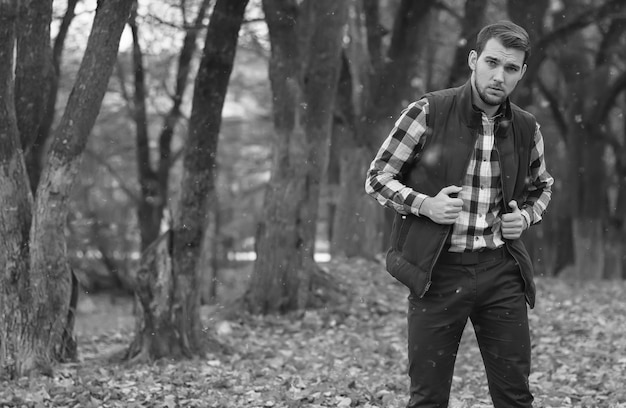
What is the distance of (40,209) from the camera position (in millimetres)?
7531

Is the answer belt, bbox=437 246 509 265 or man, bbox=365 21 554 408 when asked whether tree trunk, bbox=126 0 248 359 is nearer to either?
man, bbox=365 21 554 408

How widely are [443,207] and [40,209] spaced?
4.43 metres

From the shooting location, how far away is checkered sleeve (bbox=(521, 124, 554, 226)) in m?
4.52

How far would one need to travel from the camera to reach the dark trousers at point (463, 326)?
4.24 m

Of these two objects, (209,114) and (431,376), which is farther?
(209,114)

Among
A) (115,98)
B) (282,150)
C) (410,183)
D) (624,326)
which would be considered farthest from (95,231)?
(410,183)

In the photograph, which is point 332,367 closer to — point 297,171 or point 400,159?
point 297,171

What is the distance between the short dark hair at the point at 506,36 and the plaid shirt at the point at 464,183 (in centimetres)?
34

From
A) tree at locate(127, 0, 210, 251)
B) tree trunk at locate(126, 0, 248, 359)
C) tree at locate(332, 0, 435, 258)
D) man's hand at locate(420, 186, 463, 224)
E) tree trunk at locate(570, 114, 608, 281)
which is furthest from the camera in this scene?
tree trunk at locate(570, 114, 608, 281)

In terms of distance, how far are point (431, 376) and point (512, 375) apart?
0.37 m

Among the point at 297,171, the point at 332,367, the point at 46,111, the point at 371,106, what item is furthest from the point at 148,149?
the point at 332,367

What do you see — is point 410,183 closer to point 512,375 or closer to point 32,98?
point 512,375

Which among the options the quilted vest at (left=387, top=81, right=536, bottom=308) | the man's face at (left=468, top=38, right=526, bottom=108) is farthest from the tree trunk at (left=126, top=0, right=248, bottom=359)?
the man's face at (left=468, top=38, right=526, bottom=108)

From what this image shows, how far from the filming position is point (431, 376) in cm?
Result: 429
